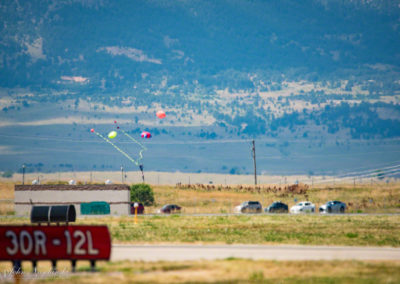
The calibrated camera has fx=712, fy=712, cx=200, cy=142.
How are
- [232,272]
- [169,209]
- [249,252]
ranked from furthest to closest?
[169,209], [249,252], [232,272]

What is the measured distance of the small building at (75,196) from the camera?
3238 inches

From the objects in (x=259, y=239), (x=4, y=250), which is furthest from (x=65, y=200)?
(x=4, y=250)

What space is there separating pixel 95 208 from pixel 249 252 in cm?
4701

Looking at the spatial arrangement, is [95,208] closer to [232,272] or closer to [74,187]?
[74,187]

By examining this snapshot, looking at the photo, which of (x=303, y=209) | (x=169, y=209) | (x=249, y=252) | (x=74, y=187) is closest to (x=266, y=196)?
(x=303, y=209)

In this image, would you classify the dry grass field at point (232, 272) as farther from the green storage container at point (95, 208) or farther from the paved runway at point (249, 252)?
the green storage container at point (95, 208)

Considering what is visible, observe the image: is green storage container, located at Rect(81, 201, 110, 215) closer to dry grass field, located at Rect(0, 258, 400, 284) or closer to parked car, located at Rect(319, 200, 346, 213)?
parked car, located at Rect(319, 200, 346, 213)

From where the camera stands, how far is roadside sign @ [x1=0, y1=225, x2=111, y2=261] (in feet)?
88.4

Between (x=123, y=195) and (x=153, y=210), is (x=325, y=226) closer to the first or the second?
(x=123, y=195)

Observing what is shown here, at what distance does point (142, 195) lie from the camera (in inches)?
4028

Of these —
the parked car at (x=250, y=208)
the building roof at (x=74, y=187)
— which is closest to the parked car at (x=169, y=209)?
the building roof at (x=74, y=187)

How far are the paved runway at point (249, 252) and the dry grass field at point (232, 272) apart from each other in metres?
3.36

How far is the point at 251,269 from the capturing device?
93.7 ft

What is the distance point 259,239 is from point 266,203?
178 ft
